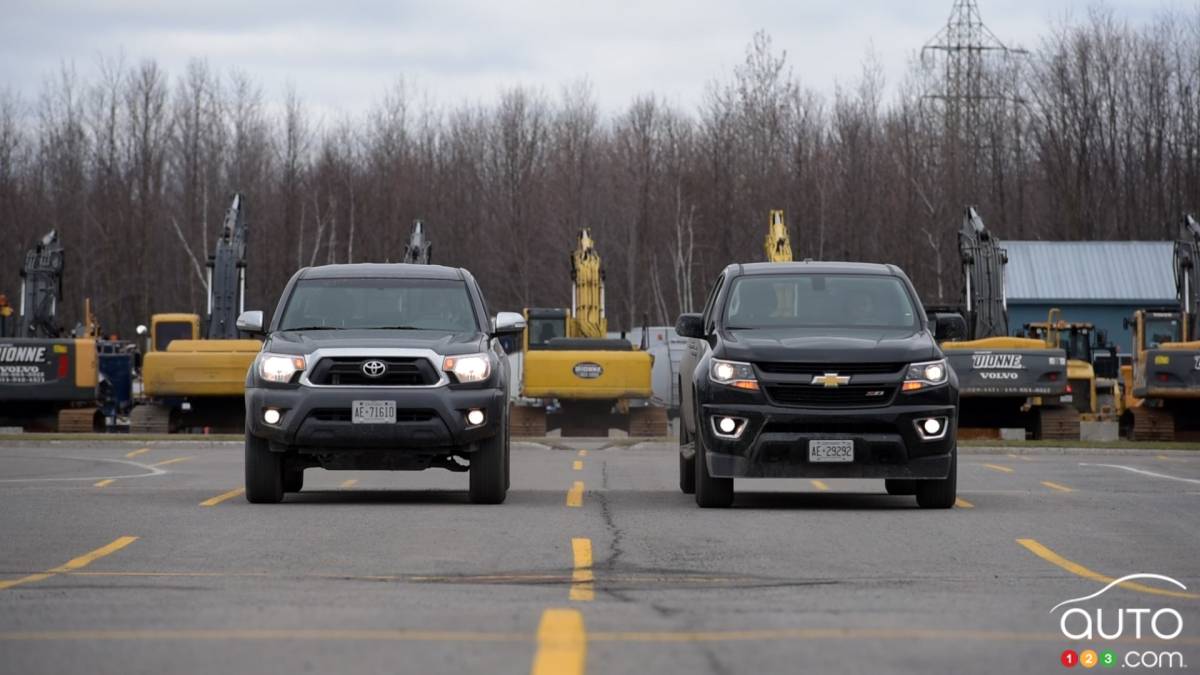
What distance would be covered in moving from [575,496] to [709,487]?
190 centimetres

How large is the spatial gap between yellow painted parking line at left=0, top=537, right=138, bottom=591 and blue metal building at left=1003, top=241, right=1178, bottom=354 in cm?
5615

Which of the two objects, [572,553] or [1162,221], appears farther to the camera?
[1162,221]

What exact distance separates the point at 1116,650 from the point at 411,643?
2.80 meters

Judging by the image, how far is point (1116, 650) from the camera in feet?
25.1

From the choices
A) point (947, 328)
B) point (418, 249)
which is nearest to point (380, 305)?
point (947, 328)

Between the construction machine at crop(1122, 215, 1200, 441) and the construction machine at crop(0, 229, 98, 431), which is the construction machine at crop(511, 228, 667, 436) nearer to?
the construction machine at crop(0, 229, 98, 431)

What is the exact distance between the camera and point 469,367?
14.9 m

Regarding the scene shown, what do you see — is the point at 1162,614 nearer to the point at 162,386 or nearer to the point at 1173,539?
the point at 1173,539

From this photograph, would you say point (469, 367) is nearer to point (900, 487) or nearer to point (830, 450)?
point (830, 450)

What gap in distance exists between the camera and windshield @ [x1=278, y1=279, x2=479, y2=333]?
1589 cm

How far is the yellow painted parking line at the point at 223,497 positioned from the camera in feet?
50.9

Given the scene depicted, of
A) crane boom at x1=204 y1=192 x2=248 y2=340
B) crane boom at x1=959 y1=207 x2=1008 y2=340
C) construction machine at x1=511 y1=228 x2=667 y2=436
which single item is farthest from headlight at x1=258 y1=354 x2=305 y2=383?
crane boom at x1=959 y1=207 x2=1008 y2=340

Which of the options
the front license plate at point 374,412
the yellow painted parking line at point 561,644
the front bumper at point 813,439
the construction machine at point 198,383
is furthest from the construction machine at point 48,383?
the yellow painted parking line at point 561,644

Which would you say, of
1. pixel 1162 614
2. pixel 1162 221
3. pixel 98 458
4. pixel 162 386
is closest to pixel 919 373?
pixel 1162 614
